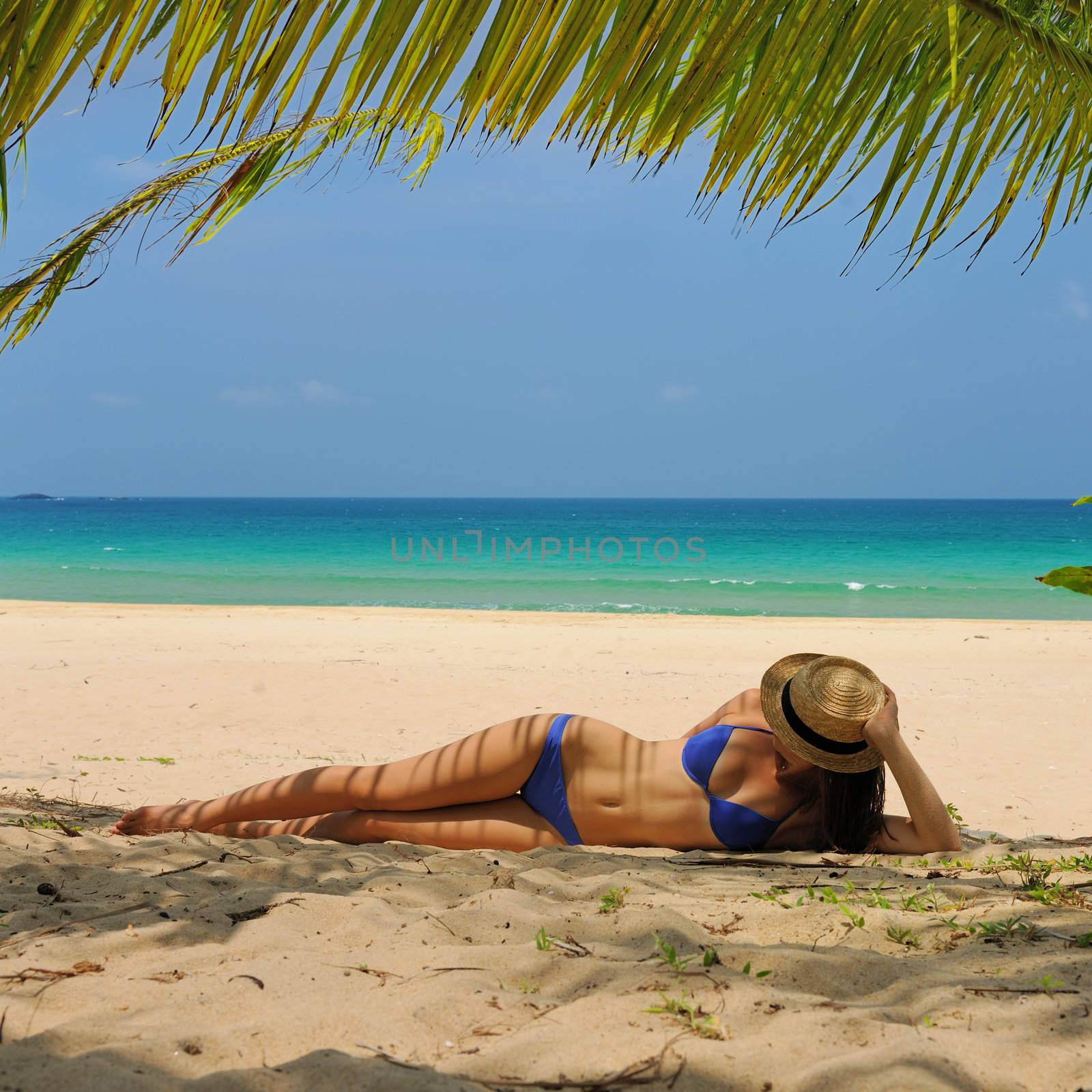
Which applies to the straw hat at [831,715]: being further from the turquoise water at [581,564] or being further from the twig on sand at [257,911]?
the turquoise water at [581,564]

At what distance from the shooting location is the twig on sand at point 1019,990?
1559mm

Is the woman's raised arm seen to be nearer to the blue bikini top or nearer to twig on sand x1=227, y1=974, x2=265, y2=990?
the blue bikini top

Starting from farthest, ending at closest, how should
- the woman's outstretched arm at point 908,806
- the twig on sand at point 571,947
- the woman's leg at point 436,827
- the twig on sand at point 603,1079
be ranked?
the woman's leg at point 436,827, the woman's outstretched arm at point 908,806, the twig on sand at point 571,947, the twig on sand at point 603,1079

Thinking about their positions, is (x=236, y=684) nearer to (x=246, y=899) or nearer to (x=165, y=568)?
A: (x=246, y=899)

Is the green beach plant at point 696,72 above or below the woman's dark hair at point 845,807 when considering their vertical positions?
above

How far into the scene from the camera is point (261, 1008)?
1.54 meters

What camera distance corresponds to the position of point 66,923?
78.6 inches

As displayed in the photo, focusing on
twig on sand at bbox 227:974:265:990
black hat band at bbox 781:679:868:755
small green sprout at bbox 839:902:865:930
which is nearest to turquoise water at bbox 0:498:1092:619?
black hat band at bbox 781:679:868:755

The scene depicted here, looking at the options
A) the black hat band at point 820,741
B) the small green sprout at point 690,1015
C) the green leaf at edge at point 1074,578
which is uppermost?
the green leaf at edge at point 1074,578

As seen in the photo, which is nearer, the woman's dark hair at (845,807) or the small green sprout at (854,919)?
the small green sprout at (854,919)

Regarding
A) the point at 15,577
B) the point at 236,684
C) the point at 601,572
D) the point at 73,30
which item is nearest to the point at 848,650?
the point at 236,684

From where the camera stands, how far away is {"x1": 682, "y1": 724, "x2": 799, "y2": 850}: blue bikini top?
2.87m

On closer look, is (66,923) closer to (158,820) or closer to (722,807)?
(158,820)

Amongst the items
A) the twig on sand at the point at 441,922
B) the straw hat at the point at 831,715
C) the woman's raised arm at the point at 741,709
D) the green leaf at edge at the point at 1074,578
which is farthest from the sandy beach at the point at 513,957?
the green leaf at edge at the point at 1074,578
